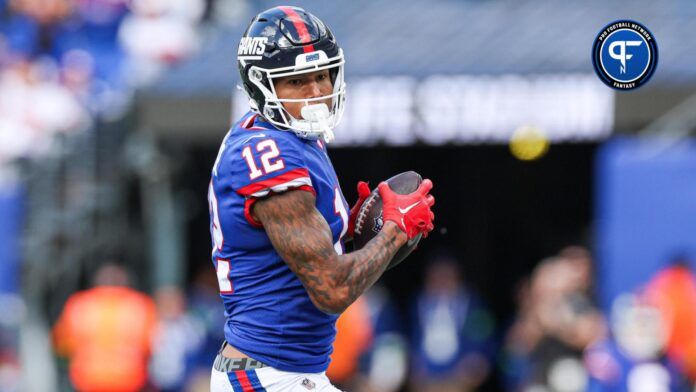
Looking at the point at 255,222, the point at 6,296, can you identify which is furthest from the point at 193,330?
the point at 255,222

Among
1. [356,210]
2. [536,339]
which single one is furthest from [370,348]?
[356,210]

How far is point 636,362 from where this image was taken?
809 cm

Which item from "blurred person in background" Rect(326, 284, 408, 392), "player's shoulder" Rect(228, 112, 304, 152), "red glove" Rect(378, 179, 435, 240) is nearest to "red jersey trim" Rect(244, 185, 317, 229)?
"player's shoulder" Rect(228, 112, 304, 152)

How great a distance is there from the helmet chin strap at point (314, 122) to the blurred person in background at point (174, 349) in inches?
242

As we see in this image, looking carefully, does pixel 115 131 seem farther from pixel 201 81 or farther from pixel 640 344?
pixel 640 344

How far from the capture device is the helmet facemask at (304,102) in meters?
4.01

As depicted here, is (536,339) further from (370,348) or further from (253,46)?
(253,46)

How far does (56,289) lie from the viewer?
37.1 feet

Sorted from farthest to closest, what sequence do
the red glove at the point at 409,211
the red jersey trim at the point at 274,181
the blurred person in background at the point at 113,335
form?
the blurred person in background at the point at 113,335 < the red glove at the point at 409,211 < the red jersey trim at the point at 274,181

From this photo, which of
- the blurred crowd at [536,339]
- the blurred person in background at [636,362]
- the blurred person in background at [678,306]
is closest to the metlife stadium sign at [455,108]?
the blurred crowd at [536,339]

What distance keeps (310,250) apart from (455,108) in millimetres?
6394

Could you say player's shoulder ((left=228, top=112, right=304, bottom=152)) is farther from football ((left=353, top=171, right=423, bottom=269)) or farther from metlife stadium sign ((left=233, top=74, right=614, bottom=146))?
metlife stadium sign ((left=233, top=74, right=614, bottom=146))

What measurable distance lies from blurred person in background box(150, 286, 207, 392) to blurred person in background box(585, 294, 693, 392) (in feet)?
10.3

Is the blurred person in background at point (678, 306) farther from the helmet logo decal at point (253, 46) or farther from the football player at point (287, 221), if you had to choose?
the helmet logo decal at point (253, 46)
